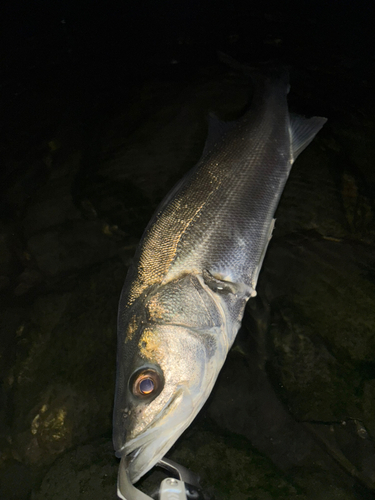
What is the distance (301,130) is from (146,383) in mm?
2350

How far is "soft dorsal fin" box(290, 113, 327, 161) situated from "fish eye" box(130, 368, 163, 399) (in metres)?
2.04

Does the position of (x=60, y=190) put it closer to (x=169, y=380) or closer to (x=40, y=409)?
(x=40, y=409)

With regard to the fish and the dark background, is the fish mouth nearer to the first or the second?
the fish

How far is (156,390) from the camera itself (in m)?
1.77

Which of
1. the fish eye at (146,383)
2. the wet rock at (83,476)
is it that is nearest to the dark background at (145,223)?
the wet rock at (83,476)

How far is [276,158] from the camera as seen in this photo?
2553mm

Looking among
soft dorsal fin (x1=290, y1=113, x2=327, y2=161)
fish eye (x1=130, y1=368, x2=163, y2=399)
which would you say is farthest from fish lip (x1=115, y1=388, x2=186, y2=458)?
soft dorsal fin (x1=290, y1=113, x2=327, y2=161)

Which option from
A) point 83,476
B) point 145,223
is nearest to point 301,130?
point 145,223

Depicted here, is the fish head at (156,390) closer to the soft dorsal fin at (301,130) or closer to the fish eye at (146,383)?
the fish eye at (146,383)

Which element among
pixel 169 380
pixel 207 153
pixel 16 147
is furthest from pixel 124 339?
pixel 16 147

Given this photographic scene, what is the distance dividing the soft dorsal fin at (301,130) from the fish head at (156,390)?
71.0 inches

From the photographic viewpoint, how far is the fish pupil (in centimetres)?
178

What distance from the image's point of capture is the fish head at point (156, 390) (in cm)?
173

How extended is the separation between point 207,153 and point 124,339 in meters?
1.55
